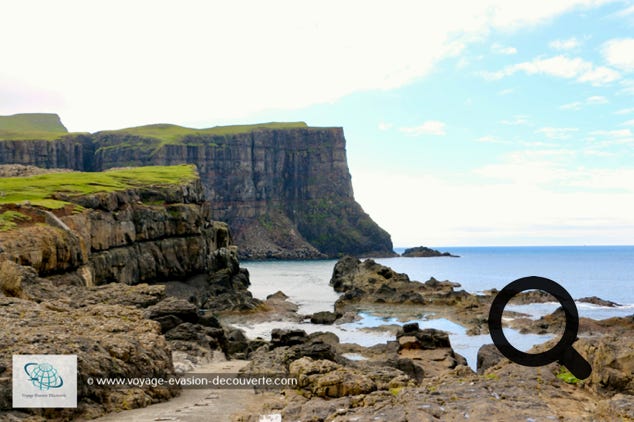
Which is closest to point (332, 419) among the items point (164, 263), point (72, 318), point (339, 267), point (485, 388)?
point (485, 388)

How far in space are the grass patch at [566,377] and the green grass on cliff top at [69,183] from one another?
4558cm

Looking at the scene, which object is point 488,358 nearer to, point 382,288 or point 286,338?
point 286,338

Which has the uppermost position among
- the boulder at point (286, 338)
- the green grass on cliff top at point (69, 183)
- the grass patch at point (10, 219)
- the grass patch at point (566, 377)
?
the green grass on cliff top at point (69, 183)

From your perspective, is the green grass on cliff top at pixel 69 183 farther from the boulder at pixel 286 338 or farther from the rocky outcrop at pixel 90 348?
the rocky outcrop at pixel 90 348

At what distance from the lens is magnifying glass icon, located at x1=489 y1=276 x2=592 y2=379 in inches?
377

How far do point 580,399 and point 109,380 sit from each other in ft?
39.9

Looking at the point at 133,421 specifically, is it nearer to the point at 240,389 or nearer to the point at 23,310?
the point at 240,389

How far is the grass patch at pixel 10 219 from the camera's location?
35581mm

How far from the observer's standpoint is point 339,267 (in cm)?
10388

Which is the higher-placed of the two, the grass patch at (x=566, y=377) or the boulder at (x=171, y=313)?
the grass patch at (x=566, y=377)

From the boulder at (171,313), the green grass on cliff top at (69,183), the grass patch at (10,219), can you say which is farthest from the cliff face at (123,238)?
the boulder at (171,313)

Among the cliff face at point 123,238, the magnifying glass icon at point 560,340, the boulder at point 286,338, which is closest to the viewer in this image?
the magnifying glass icon at point 560,340

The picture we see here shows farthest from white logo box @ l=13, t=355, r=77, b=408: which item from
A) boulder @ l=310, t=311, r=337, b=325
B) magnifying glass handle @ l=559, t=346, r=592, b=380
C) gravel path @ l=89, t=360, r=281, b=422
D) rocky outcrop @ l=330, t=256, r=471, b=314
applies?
rocky outcrop @ l=330, t=256, r=471, b=314

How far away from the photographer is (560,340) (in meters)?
11.7
